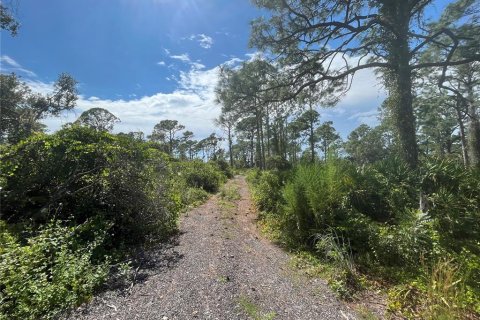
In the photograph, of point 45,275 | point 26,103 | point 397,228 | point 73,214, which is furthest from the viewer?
point 26,103

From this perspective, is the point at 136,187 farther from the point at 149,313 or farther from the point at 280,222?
the point at 280,222

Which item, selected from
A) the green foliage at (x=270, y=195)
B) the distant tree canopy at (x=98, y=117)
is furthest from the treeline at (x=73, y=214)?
the distant tree canopy at (x=98, y=117)

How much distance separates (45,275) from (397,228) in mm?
5211

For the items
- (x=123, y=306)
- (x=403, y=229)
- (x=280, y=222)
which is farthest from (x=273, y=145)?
(x=123, y=306)

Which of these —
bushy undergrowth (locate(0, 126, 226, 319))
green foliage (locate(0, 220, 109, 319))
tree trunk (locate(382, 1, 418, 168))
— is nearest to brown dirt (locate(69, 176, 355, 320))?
green foliage (locate(0, 220, 109, 319))

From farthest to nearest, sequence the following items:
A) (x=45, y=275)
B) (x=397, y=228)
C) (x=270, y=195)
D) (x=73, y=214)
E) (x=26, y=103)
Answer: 1. (x=26, y=103)
2. (x=270, y=195)
3. (x=73, y=214)
4. (x=397, y=228)
5. (x=45, y=275)

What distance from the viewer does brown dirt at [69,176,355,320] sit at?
Result: 8.92 feet

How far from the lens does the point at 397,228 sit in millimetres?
4207

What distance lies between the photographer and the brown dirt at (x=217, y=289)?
2.72 meters

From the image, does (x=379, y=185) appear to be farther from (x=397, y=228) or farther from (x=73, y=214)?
(x=73, y=214)

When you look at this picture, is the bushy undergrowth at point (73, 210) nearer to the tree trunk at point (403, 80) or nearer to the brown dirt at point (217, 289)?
the brown dirt at point (217, 289)

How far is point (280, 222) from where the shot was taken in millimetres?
5988

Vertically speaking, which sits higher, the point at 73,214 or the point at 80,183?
the point at 80,183

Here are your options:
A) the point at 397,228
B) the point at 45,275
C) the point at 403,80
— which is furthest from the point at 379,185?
the point at 45,275
